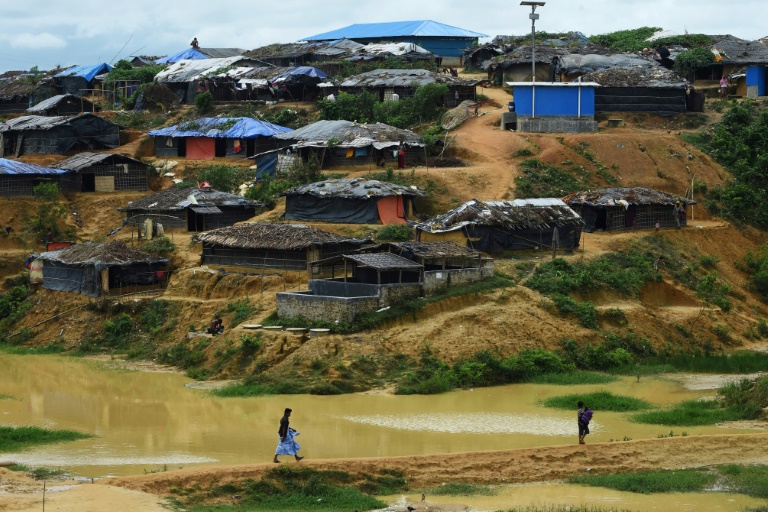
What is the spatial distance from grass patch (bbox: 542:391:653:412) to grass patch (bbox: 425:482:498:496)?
23.2 feet

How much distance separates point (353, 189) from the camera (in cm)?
4384

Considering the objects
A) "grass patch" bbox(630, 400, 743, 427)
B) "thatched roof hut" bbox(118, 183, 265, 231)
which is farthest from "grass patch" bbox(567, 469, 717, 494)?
"thatched roof hut" bbox(118, 183, 265, 231)

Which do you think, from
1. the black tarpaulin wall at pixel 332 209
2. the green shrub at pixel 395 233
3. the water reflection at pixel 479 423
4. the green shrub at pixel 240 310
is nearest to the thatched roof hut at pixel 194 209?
the black tarpaulin wall at pixel 332 209

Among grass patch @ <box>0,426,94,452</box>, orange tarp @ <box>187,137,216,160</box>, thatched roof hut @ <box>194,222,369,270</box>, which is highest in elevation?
orange tarp @ <box>187,137,216,160</box>

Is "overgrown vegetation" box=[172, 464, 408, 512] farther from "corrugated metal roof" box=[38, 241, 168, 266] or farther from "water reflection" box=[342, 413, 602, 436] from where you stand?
"corrugated metal roof" box=[38, 241, 168, 266]

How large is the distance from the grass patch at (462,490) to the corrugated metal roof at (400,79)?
3327 centimetres

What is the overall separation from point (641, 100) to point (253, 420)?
2865cm

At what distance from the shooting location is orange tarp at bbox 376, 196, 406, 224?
43.7m

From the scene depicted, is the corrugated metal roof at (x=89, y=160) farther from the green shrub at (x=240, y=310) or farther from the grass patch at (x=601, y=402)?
the grass patch at (x=601, y=402)

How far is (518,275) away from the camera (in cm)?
3947

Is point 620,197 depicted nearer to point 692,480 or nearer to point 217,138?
point 217,138

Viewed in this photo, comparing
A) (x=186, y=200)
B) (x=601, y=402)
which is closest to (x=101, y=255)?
(x=186, y=200)

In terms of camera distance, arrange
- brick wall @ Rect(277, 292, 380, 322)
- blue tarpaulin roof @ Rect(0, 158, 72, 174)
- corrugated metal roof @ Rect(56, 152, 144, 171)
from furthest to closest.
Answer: corrugated metal roof @ Rect(56, 152, 144, 171), blue tarpaulin roof @ Rect(0, 158, 72, 174), brick wall @ Rect(277, 292, 380, 322)

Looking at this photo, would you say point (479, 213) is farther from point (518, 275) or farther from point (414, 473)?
point (414, 473)
